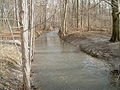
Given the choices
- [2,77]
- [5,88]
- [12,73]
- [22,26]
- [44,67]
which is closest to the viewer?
[22,26]

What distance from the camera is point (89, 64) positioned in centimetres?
1406

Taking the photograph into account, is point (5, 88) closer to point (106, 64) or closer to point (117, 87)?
point (117, 87)

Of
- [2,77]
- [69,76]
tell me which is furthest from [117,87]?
[2,77]

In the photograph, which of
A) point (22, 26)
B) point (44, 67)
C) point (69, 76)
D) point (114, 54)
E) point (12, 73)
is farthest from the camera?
point (114, 54)

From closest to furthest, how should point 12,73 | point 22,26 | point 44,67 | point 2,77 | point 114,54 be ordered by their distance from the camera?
point 22,26 < point 2,77 < point 12,73 < point 44,67 < point 114,54

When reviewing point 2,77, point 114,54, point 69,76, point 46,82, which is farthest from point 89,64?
point 2,77

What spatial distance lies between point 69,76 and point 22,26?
4879mm

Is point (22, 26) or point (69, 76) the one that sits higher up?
point (22, 26)

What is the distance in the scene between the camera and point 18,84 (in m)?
8.66

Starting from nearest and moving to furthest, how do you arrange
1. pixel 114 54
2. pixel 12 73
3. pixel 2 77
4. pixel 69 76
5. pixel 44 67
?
pixel 2 77 → pixel 12 73 → pixel 69 76 → pixel 44 67 → pixel 114 54

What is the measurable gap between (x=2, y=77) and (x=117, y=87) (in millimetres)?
4824

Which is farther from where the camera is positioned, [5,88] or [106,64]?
[106,64]

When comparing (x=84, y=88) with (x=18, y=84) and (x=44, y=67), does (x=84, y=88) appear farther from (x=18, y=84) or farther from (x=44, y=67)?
(x=44, y=67)

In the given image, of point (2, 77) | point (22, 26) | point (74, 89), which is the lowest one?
point (74, 89)
